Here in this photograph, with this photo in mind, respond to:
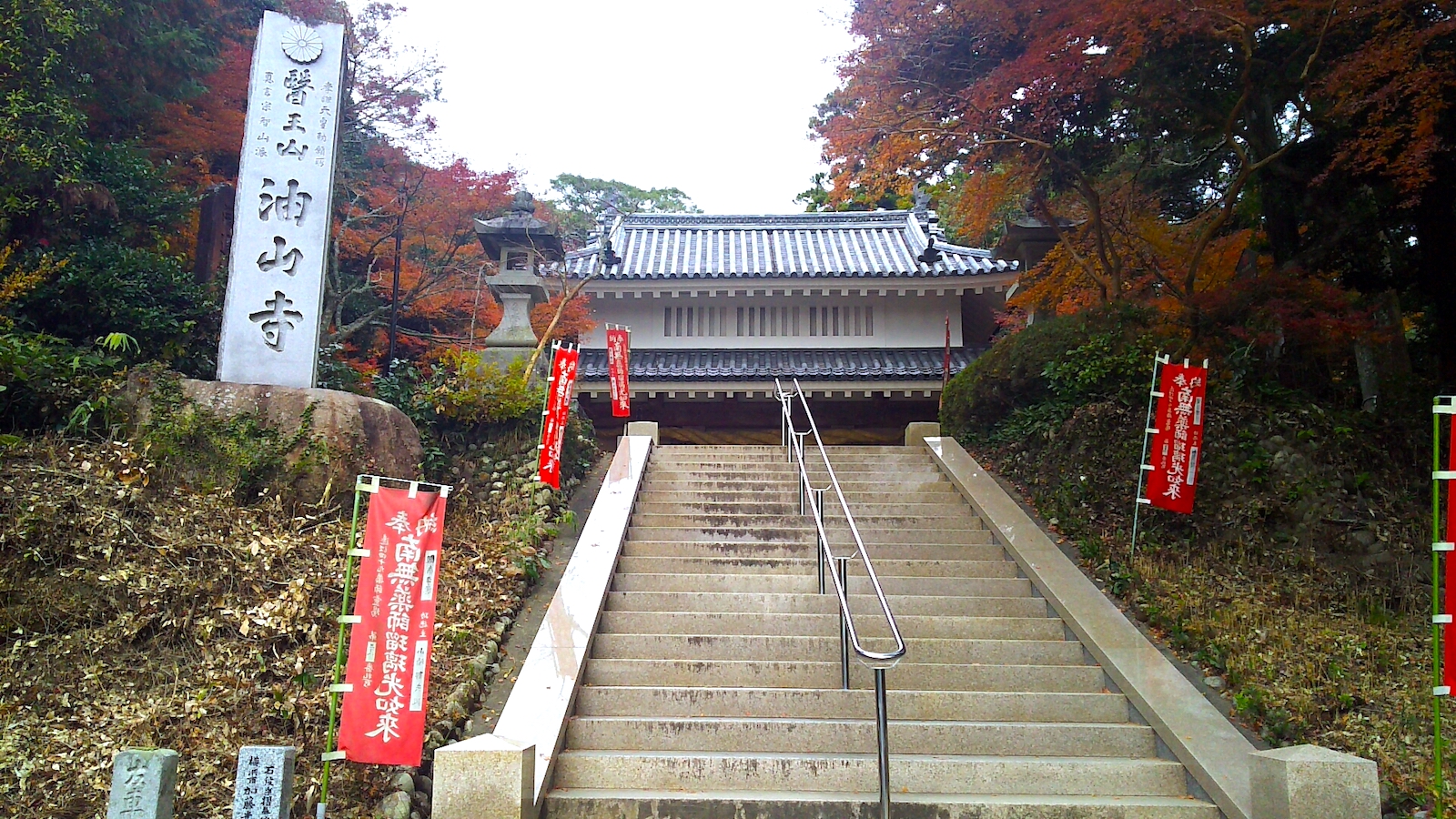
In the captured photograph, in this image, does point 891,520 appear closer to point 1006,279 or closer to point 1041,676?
point 1041,676

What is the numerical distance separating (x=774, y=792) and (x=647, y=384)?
999 cm

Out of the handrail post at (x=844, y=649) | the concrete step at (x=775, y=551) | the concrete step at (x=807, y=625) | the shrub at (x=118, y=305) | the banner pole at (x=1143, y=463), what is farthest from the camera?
the shrub at (x=118, y=305)

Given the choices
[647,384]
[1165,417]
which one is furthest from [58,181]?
[1165,417]

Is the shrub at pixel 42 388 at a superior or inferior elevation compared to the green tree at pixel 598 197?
inferior

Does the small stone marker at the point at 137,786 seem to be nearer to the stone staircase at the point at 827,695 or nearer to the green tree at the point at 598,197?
the stone staircase at the point at 827,695

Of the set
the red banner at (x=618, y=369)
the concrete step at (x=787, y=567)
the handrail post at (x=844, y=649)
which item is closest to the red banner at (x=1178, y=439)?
the concrete step at (x=787, y=567)

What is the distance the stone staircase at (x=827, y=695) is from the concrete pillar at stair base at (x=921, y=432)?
2.99 meters

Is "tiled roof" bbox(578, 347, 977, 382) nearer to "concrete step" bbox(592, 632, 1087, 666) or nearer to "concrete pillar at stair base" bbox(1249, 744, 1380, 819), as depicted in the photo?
"concrete step" bbox(592, 632, 1087, 666)

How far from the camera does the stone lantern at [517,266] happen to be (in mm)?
12211

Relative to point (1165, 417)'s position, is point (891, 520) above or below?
below

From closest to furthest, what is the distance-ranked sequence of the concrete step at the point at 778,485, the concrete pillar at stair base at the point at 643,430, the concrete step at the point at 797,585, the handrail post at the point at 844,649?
the handrail post at the point at 844,649 < the concrete step at the point at 797,585 < the concrete step at the point at 778,485 < the concrete pillar at stair base at the point at 643,430

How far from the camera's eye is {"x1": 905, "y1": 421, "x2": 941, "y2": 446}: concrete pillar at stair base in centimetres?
1203

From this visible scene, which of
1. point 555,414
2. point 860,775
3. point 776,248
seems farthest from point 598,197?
point 860,775

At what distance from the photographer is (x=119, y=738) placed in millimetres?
5250
